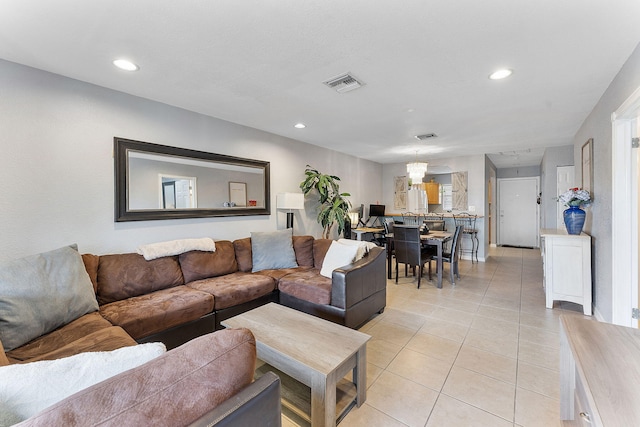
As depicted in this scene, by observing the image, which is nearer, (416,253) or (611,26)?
(611,26)

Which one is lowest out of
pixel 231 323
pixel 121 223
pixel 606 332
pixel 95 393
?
pixel 231 323

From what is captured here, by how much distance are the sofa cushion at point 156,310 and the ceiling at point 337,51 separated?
1.95 m

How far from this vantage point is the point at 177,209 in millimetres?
3076

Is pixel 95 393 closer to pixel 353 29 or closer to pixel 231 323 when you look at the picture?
pixel 231 323

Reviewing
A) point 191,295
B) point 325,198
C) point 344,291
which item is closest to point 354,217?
point 325,198

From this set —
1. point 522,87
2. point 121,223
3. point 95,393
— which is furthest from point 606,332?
point 121,223

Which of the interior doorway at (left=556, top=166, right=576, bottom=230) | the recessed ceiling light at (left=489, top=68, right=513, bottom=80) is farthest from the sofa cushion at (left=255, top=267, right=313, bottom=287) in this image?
the interior doorway at (left=556, top=166, right=576, bottom=230)

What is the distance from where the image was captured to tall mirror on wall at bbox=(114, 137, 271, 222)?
272cm

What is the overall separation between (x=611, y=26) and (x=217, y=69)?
278cm

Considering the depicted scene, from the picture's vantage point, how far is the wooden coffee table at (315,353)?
1.45m

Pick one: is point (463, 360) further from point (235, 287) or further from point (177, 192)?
point (177, 192)

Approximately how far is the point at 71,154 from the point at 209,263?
159cm

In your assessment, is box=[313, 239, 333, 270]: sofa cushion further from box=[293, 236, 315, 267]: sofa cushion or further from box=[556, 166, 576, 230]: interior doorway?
box=[556, 166, 576, 230]: interior doorway

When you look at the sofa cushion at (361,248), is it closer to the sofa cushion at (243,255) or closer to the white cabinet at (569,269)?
the sofa cushion at (243,255)
